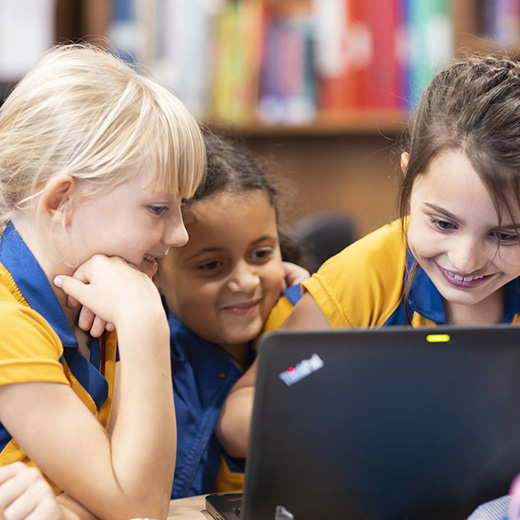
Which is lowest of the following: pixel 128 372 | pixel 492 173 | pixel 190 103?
pixel 190 103

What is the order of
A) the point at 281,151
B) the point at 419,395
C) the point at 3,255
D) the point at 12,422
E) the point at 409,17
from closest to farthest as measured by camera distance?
the point at 419,395 < the point at 12,422 < the point at 3,255 < the point at 409,17 < the point at 281,151

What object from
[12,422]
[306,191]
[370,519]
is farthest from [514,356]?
[306,191]

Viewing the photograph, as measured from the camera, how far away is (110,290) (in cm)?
101

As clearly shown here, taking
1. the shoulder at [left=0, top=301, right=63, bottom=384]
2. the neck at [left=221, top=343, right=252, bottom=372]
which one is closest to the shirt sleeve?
the shoulder at [left=0, top=301, right=63, bottom=384]

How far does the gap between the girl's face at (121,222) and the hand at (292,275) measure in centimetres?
46

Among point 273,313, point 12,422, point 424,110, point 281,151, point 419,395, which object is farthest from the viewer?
point 281,151

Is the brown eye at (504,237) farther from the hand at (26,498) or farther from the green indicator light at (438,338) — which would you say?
the hand at (26,498)

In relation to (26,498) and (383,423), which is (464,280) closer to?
(383,423)

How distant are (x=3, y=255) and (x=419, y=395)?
541 millimetres

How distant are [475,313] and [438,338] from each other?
48cm

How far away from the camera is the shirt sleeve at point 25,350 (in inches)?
36.9

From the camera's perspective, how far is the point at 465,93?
116 centimetres

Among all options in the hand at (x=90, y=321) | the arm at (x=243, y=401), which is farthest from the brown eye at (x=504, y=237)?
the hand at (x=90, y=321)

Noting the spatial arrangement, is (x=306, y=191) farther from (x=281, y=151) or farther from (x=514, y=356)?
(x=514, y=356)
